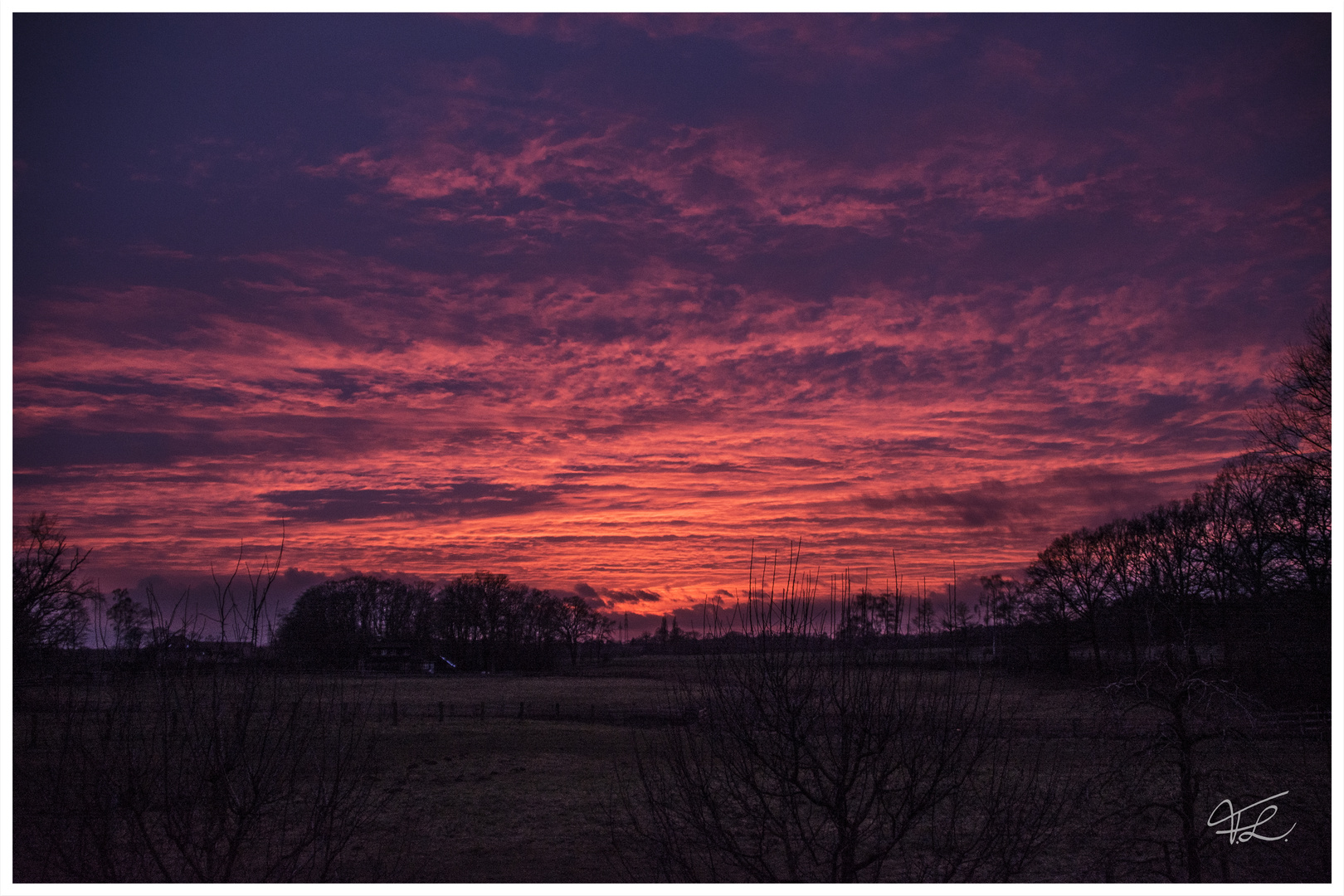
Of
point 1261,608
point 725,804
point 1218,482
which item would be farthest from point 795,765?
point 1218,482

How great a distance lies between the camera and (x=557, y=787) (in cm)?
2725

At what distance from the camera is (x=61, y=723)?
895 centimetres

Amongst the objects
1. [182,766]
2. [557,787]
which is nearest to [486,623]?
[557,787]

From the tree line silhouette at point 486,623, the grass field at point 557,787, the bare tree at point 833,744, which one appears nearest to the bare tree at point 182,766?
the grass field at point 557,787

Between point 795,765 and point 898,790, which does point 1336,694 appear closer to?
point 898,790

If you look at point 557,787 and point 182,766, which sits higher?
point 182,766

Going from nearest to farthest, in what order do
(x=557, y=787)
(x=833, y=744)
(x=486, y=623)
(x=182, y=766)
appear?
1. (x=182, y=766)
2. (x=833, y=744)
3. (x=557, y=787)
4. (x=486, y=623)

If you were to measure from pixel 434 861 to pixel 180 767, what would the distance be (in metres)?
11.2

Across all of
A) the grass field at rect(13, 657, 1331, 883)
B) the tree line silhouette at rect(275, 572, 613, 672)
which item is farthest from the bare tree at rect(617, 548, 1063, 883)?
the tree line silhouette at rect(275, 572, 613, 672)

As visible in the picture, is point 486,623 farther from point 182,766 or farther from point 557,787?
point 182,766

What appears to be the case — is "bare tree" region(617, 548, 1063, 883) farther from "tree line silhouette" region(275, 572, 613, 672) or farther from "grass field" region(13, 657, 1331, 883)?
"tree line silhouette" region(275, 572, 613, 672)

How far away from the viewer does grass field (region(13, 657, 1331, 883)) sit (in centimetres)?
1109

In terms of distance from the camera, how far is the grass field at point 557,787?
11086 mm

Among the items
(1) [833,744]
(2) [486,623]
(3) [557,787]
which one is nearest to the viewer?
(1) [833,744]
